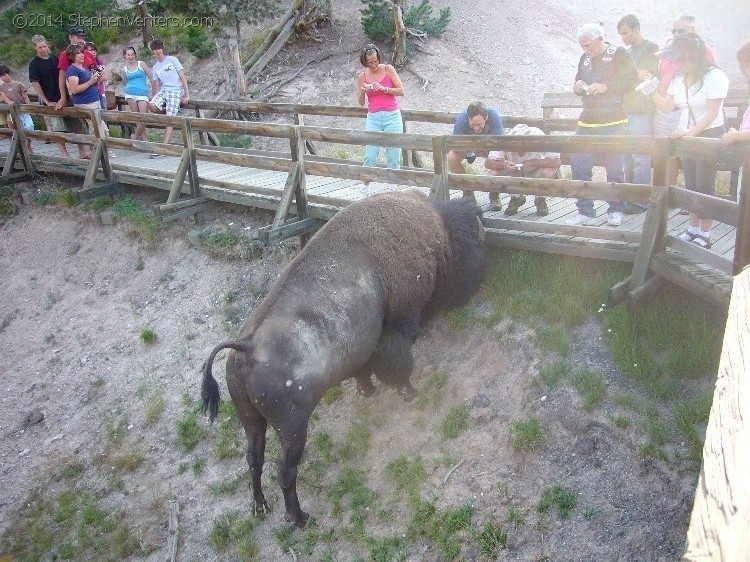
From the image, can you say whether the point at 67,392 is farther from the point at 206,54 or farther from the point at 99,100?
the point at 206,54

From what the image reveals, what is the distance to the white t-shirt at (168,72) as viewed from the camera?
1181 centimetres

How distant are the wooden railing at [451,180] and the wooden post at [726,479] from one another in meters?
3.31

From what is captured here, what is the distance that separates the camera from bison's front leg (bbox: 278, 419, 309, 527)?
209 inches

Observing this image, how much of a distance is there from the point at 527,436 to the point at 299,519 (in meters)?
2.10

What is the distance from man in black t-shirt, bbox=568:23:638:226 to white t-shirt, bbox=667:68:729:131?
0.42 meters

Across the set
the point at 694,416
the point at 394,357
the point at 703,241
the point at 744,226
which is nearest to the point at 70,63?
the point at 394,357

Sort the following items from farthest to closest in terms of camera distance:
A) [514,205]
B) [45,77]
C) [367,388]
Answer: [45,77]
[514,205]
[367,388]

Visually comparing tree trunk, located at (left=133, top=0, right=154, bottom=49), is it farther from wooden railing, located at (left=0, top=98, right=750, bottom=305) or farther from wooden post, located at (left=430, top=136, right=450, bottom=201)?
wooden post, located at (left=430, top=136, right=450, bottom=201)

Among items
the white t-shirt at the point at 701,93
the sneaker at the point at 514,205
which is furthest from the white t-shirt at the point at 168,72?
the white t-shirt at the point at 701,93

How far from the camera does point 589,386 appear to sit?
18.1 feet

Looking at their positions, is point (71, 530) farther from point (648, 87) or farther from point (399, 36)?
point (399, 36)

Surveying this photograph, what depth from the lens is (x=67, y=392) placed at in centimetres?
884

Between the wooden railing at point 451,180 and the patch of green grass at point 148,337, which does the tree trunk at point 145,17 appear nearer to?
the wooden railing at point 451,180

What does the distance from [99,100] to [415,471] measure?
30.7ft
